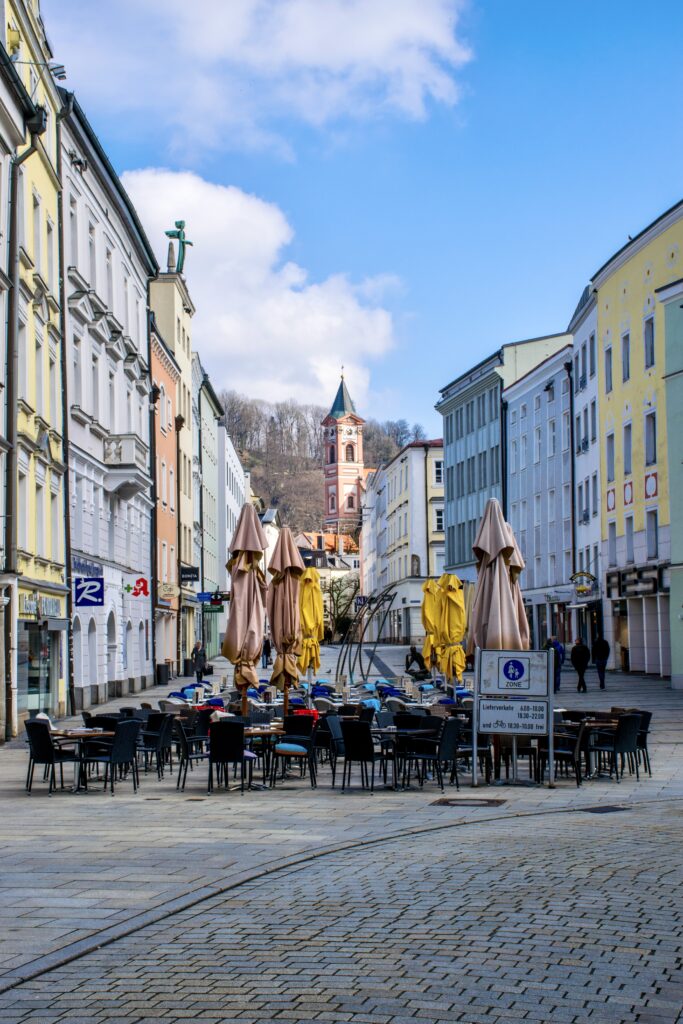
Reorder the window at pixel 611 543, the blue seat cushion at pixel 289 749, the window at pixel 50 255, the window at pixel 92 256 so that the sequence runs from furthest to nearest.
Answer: the window at pixel 611 543 < the window at pixel 92 256 < the window at pixel 50 255 < the blue seat cushion at pixel 289 749

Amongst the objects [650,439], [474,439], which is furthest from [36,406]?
[474,439]

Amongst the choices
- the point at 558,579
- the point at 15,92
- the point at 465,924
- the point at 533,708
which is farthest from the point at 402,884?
the point at 558,579

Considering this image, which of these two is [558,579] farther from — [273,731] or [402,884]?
[402,884]

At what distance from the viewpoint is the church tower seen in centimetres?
19262

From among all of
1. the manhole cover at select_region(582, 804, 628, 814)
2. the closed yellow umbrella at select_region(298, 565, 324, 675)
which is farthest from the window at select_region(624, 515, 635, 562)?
the manhole cover at select_region(582, 804, 628, 814)

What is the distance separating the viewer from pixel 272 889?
395 inches

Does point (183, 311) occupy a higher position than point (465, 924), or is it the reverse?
point (183, 311)

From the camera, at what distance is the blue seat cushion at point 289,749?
58.2 feet

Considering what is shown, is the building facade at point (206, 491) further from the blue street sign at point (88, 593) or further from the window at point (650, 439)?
the blue street sign at point (88, 593)

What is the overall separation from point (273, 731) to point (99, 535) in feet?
73.3

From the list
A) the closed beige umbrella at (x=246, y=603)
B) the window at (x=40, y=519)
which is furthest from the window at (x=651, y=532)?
the closed beige umbrella at (x=246, y=603)

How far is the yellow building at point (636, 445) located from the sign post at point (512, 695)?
2922 centimetres

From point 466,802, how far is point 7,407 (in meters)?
13.8

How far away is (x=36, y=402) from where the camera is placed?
29.3 m
